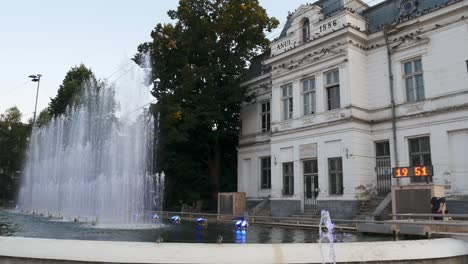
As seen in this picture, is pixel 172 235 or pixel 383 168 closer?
pixel 172 235

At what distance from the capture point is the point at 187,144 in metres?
→ 35.1

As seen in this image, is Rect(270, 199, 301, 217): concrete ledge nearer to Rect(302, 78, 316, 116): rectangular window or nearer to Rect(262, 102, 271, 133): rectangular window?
Rect(302, 78, 316, 116): rectangular window

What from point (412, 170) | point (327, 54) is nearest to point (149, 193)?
point (327, 54)

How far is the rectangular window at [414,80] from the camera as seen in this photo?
2525 cm

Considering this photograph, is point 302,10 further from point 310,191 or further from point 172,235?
point 172,235

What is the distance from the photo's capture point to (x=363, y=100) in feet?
90.0

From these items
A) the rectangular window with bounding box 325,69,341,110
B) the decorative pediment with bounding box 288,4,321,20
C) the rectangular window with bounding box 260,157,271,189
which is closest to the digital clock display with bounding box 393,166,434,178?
the rectangular window with bounding box 325,69,341,110

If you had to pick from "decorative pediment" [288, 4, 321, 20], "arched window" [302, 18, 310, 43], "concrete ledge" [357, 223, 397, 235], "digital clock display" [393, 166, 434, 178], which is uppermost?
"decorative pediment" [288, 4, 321, 20]

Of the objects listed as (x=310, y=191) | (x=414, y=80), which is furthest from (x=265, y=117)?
(x=414, y=80)

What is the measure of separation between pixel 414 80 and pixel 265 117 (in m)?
13.5

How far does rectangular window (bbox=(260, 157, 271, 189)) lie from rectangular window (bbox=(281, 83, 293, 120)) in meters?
5.51

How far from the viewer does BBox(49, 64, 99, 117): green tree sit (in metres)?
49.4

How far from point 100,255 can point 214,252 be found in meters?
1.99

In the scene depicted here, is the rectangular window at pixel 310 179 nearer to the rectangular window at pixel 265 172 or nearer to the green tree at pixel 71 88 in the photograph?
the rectangular window at pixel 265 172
